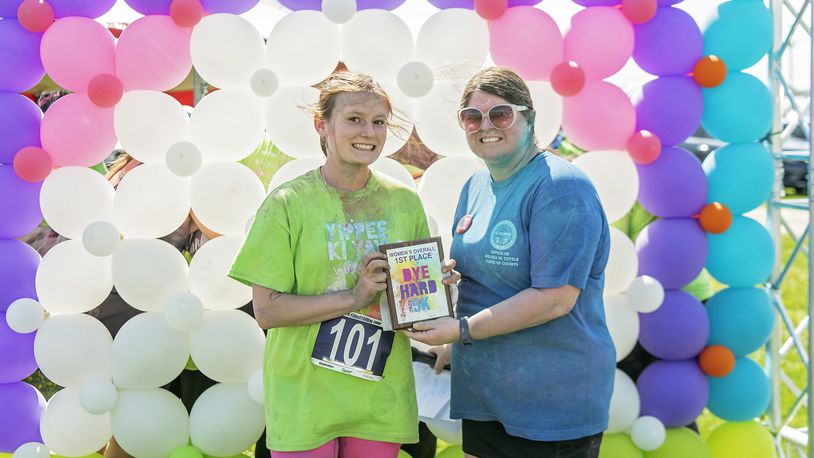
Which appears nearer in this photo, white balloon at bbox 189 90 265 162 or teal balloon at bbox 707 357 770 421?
white balloon at bbox 189 90 265 162

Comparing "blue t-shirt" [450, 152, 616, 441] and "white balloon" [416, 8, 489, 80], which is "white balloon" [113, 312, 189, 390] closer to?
"blue t-shirt" [450, 152, 616, 441]

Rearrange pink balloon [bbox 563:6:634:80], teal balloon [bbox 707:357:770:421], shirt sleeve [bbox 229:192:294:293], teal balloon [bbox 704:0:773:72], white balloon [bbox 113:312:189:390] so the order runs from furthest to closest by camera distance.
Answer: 1. teal balloon [bbox 707:357:770:421]
2. teal balloon [bbox 704:0:773:72]
3. pink balloon [bbox 563:6:634:80]
4. white balloon [bbox 113:312:189:390]
5. shirt sleeve [bbox 229:192:294:293]

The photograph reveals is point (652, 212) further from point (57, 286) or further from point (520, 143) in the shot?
point (57, 286)

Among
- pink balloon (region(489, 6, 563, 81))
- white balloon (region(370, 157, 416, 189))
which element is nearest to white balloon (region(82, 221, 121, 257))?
white balloon (region(370, 157, 416, 189))

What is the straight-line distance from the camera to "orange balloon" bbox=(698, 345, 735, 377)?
3.94 metres

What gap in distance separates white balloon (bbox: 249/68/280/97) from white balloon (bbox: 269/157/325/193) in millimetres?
336

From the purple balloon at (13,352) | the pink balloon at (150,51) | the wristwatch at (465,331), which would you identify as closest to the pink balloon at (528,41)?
the pink balloon at (150,51)

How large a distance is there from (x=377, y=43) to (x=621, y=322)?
5.71 feet

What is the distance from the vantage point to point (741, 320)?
13.1ft

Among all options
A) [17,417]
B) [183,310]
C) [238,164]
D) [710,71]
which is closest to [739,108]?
[710,71]

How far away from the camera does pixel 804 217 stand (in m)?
13.3

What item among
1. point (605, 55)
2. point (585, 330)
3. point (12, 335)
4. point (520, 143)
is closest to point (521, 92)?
point (520, 143)

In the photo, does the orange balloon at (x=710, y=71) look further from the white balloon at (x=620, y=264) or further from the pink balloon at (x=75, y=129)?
the pink balloon at (x=75, y=129)

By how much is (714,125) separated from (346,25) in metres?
1.89
